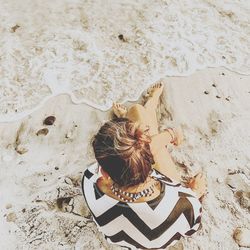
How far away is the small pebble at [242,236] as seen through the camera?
9.34 feet

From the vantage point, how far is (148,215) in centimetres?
195

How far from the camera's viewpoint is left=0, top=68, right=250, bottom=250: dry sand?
2.93 meters

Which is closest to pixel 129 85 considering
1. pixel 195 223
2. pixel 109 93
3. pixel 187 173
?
pixel 109 93

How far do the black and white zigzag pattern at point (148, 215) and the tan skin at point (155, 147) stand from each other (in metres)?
0.05

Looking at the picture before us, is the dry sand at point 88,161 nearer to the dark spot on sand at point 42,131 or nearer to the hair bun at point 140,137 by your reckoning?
the dark spot on sand at point 42,131

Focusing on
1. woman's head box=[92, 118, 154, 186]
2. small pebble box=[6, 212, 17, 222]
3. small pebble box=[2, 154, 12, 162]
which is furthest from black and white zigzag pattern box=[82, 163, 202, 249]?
small pebble box=[2, 154, 12, 162]

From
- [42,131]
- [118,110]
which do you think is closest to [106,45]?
[118,110]

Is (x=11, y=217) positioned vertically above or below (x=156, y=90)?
below

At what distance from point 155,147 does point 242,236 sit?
954 mm

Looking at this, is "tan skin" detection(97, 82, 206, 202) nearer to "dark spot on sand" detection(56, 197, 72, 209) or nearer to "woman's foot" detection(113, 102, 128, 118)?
"woman's foot" detection(113, 102, 128, 118)

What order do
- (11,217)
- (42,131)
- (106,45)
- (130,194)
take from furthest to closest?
(106,45), (42,131), (11,217), (130,194)

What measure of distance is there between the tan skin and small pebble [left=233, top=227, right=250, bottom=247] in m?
0.51

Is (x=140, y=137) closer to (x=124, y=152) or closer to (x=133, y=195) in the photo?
(x=124, y=152)

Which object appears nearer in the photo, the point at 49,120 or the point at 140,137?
the point at 140,137
